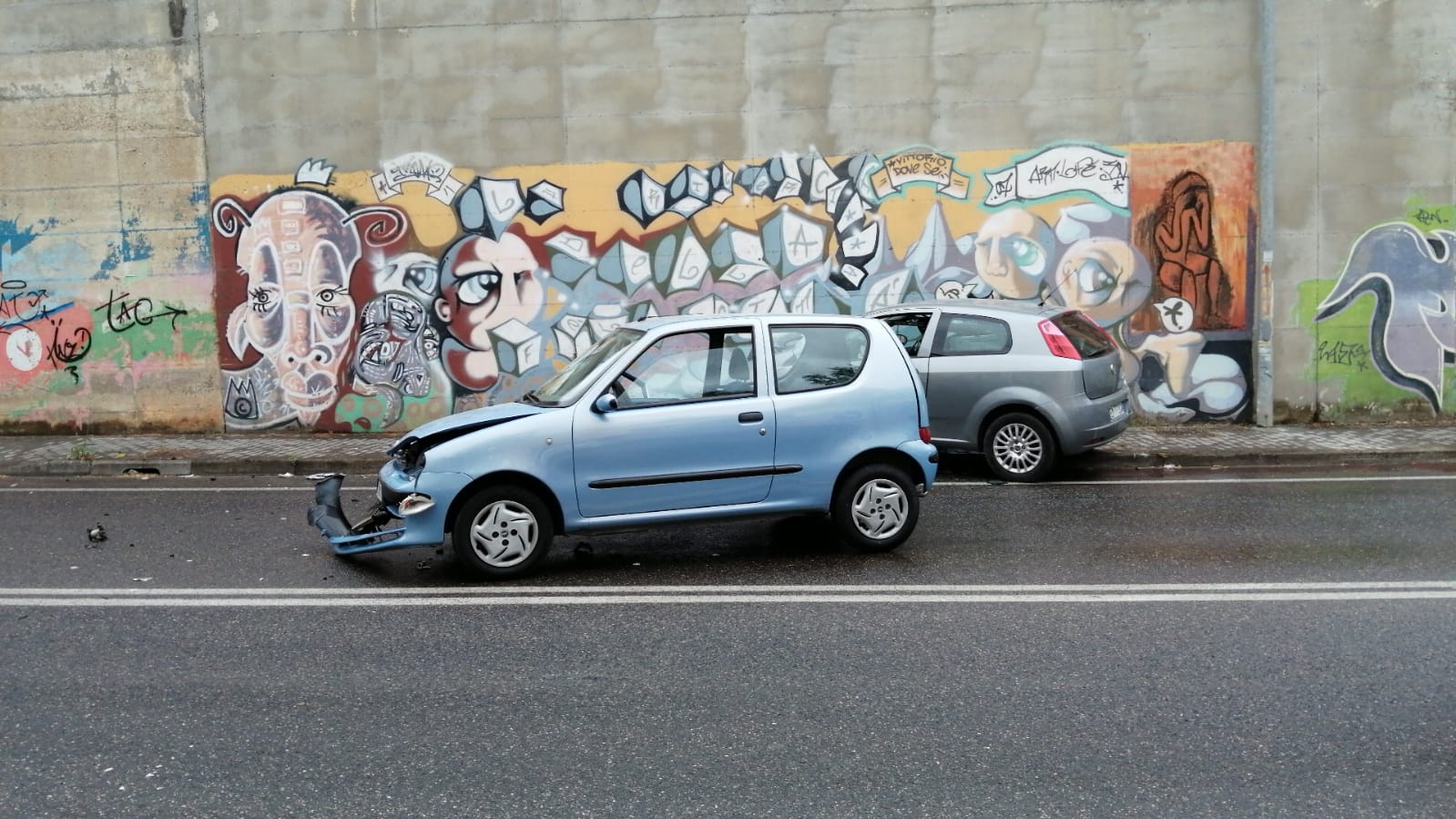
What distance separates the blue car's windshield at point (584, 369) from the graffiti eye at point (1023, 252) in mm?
7022

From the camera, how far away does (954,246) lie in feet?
46.1

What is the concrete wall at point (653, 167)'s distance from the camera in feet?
45.0

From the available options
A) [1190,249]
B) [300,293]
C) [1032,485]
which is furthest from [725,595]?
[300,293]

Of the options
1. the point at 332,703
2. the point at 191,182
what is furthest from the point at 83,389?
the point at 332,703

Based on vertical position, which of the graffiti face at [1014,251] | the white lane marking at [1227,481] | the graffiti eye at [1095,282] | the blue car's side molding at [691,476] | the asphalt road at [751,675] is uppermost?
the graffiti face at [1014,251]

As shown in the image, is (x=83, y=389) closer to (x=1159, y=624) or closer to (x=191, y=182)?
(x=191, y=182)

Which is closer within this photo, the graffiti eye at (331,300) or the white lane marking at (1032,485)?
the white lane marking at (1032,485)

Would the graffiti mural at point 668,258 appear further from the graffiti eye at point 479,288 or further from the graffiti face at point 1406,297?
the graffiti face at point 1406,297

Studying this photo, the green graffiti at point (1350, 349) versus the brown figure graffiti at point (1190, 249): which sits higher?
the brown figure graffiti at point (1190, 249)

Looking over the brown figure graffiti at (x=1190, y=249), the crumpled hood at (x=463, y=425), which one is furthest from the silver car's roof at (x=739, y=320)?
the brown figure graffiti at (x=1190, y=249)

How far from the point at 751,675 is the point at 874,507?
2541 mm

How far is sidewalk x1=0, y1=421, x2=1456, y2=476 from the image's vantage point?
11938mm

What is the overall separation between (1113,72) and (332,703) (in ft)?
38.1

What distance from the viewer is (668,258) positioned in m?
14.2
